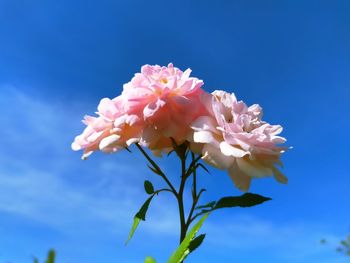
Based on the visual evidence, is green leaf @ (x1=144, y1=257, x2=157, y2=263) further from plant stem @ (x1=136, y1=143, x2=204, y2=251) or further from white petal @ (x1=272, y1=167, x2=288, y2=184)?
white petal @ (x1=272, y1=167, x2=288, y2=184)

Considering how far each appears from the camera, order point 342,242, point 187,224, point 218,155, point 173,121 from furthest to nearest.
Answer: point 342,242 → point 187,224 → point 173,121 → point 218,155

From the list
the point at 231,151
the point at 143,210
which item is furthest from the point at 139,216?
the point at 231,151

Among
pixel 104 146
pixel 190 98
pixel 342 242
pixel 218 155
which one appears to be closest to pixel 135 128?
pixel 104 146

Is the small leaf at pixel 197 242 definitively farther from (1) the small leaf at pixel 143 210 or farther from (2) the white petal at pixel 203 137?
(2) the white petal at pixel 203 137

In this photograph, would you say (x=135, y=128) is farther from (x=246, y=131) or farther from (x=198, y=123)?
(x=246, y=131)

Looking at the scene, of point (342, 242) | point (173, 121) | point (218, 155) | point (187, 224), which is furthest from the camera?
point (342, 242)

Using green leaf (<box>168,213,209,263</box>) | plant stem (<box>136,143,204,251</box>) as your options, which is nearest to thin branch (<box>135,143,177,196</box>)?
plant stem (<box>136,143,204,251</box>)

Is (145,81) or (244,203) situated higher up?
(145,81)
